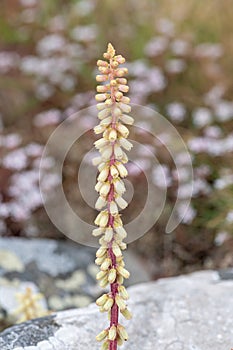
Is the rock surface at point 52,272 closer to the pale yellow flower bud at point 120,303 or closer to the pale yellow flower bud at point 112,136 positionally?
the pale yellow flower bud at point 120,303

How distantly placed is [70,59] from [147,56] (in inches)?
19.2

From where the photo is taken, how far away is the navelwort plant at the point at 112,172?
146 cm

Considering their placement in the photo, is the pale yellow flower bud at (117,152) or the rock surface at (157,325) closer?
the pale yellow flower bud at (117,152)

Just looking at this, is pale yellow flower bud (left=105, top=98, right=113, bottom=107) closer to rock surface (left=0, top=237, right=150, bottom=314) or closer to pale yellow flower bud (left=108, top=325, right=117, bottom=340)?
pale yellow flower bud (left=108, top=325, right=117, bottom=340)

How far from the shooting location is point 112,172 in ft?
4.91

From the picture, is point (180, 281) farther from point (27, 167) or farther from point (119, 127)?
point (27, 167)

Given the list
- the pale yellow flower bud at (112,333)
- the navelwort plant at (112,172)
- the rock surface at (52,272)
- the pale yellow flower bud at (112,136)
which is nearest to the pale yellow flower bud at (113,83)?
the navelwort plant at (112,172)

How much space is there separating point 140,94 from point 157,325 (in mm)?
1848

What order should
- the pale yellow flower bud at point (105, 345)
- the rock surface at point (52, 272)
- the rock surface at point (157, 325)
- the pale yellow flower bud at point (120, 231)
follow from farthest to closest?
the rock surface at point (52, 272)
the rock surface at point (157, 325)
the pale yellow flower bud at point (105, 345)
the pale yellow flower bud at point (120, 231)

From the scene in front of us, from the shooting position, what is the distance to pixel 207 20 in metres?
4.42

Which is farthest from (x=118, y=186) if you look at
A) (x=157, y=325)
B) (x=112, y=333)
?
(x=157, y=325)

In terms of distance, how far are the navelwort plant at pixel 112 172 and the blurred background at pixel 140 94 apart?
1326 mm

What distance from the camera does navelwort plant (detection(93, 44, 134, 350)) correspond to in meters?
1.46

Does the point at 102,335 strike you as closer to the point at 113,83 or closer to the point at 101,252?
the point at 101,252
